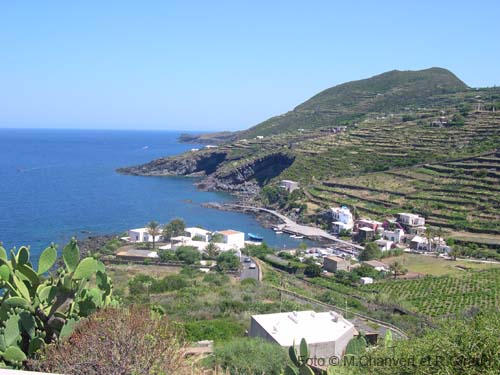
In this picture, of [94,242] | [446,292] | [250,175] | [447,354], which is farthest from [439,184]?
[447,354]

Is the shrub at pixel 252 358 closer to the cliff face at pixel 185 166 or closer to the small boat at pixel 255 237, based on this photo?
the small boat at pixel 255 237

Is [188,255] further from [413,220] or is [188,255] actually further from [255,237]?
[413,220]

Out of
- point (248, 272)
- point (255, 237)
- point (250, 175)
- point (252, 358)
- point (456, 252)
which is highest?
point (252, 358)

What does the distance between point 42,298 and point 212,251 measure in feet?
98.4

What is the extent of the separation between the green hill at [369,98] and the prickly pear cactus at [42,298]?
112149 millimetres

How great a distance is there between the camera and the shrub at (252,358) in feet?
30.4

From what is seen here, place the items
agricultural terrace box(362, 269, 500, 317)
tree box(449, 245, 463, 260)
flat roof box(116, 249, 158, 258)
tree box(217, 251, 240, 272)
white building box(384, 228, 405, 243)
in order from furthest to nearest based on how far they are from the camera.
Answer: white building box(384, 228, 405, 243)
tree box(449, 245, 463, 260)
flat roof box(116, 249, 158, 258)
tree box(217, 251, 240, 272)
agricultural terrace box(362, 269, 500, 317)

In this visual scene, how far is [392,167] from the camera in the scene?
61.0 m

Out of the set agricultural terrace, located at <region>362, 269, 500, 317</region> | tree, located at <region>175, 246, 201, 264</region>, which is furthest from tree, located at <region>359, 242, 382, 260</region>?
tree, located at <region>175, 246, 201, 264</region>

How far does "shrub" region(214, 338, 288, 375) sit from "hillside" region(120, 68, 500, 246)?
3496 cm

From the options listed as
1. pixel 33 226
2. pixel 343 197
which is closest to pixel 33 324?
pixel 33 226

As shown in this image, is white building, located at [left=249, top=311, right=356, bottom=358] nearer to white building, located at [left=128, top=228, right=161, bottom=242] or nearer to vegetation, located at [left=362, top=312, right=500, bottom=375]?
vegetation, located at [left=362, top=312, right=500, bottom=375]

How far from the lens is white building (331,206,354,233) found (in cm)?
4825

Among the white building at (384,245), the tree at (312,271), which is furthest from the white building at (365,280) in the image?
the white building at (384,245)
